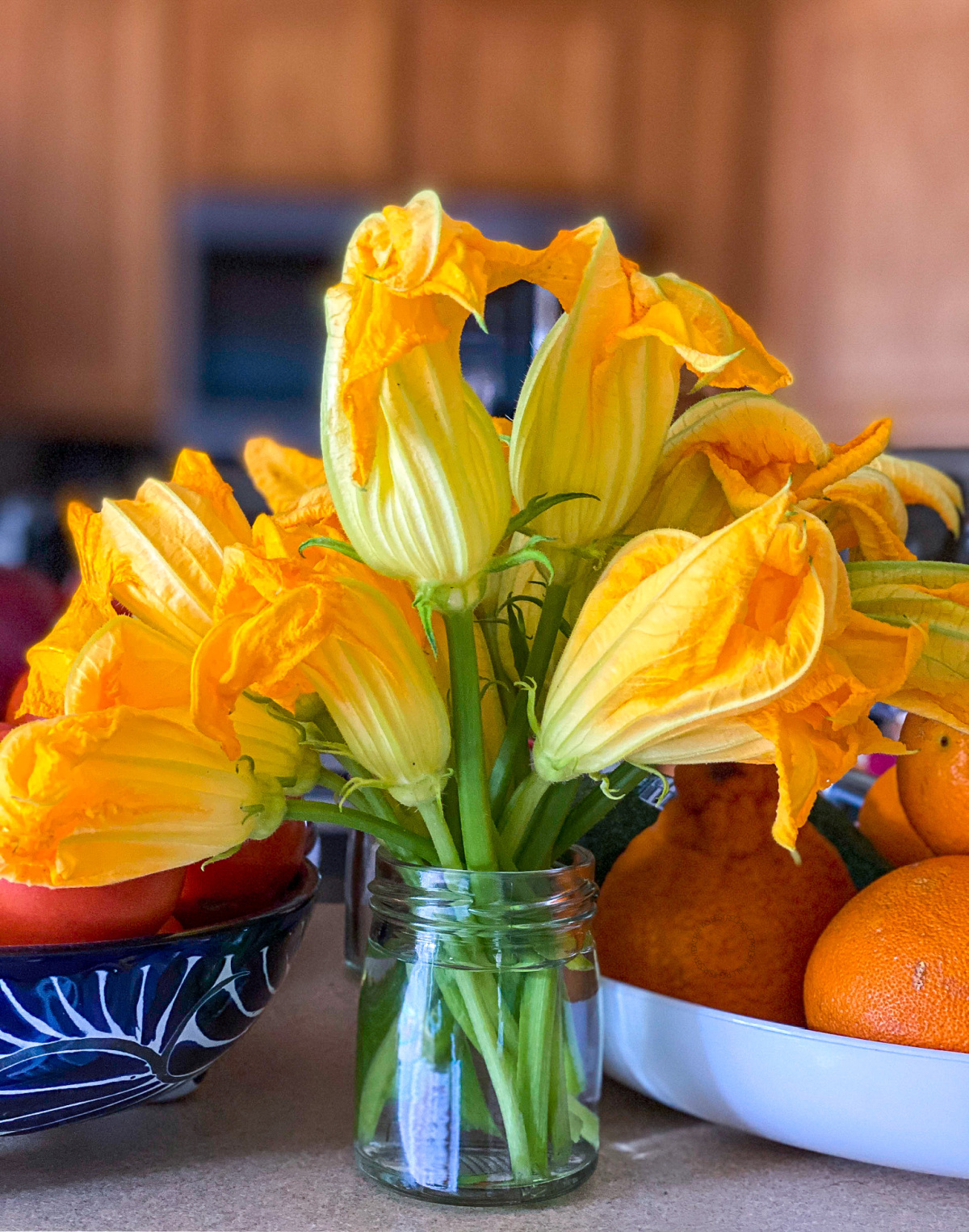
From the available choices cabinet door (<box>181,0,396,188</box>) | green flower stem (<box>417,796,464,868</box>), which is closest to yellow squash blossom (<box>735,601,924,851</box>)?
green flower stem (<box>417,796,464,868</box>)

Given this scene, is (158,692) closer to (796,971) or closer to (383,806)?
(383,806)

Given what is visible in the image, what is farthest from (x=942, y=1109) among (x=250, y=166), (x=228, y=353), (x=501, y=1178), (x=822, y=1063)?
(x=250, y=166)

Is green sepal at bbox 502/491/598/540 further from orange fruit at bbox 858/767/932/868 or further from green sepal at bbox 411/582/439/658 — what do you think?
orange fruit at bbox 858/767/932/868

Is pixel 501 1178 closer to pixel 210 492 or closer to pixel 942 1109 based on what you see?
pixel 942 1109

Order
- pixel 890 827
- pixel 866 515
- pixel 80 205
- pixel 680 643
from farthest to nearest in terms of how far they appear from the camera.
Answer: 1. pixel 80 205
2. pixel 890 827
3. pixel 866 515
4. pixel 680 643

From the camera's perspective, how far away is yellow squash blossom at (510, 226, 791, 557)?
1.43 ft

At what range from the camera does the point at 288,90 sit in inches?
133

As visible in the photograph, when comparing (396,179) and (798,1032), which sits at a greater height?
(396,179)

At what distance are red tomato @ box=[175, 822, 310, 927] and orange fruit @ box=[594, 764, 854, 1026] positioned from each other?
0.15 meters

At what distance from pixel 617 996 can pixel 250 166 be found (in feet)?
10.3

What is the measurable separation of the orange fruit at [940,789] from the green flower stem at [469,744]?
18 centimetres

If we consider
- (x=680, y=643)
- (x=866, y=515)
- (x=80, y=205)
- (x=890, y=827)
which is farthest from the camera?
(x=80, y=205)

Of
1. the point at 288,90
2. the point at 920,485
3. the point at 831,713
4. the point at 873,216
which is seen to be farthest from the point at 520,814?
the point at 288,90

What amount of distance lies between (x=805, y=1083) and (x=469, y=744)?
6.8 inches
